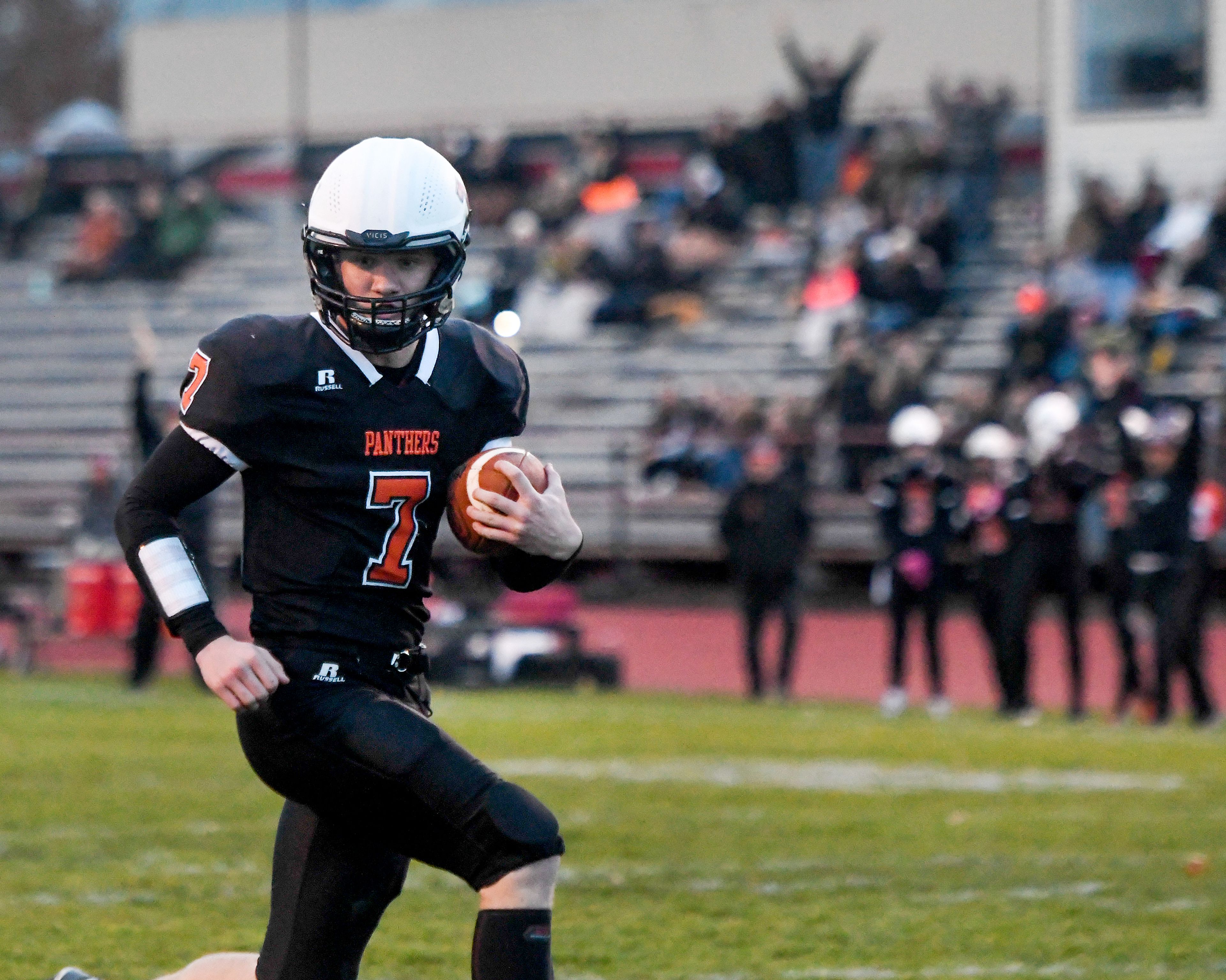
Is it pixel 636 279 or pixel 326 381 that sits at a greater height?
pixel 636 279

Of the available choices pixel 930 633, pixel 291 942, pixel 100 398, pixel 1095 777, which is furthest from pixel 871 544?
pixel 291 942

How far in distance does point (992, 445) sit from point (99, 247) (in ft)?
42.6

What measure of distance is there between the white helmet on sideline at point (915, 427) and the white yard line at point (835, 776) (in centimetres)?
491

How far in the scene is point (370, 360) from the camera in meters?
3.57

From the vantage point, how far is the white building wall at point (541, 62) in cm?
2358

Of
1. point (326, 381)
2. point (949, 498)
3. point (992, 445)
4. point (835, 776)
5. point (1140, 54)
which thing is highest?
point (1140, 54)

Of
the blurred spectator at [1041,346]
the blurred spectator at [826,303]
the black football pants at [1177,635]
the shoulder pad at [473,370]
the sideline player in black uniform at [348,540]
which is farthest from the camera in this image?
the blurred spectator at [826,303]

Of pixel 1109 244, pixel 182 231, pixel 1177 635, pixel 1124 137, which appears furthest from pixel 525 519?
pixel 182 231

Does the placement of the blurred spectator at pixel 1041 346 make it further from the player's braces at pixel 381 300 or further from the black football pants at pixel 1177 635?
the player's braces at pixel 381 300

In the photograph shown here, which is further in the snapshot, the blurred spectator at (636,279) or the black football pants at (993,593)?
the blurred spectator at (636,279)

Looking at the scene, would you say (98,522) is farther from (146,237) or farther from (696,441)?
(146,237)

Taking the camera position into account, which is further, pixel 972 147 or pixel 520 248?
pixel 520 248

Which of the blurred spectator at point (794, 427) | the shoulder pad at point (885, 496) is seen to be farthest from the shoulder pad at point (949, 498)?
the blurred spectator at point (794, 427)

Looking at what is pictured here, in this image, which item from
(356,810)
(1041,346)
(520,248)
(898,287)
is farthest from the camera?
(520,248)
